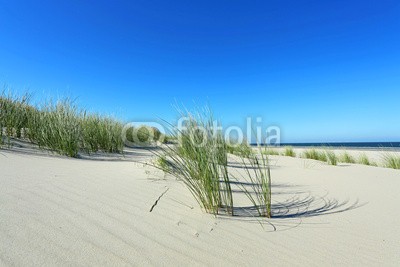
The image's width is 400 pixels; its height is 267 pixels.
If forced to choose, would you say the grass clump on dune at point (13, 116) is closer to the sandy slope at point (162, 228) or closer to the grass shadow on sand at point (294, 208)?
the sandy slope at point (162, 228)

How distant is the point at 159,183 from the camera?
277 cm

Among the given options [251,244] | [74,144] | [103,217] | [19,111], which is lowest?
[251,244]

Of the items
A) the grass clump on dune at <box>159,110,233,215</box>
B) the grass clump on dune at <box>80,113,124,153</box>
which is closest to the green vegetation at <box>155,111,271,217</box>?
the grass clump on dune at <box>159,110,233,215</box>

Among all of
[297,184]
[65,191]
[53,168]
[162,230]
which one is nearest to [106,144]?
[53,168]

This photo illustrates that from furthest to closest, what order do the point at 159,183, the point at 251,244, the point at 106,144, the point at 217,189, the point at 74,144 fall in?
1. the point at 106,144
2. the point at 74,144
3. the point at 159,183
4. the point at 217,189
5. the point at 251,244

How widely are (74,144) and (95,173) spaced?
1.58 meters

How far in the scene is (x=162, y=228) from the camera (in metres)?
1.65

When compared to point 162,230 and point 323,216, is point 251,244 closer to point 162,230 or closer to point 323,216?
point 162,230

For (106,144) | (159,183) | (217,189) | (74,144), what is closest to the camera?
(217,189)

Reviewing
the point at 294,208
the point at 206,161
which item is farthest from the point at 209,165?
the point at 294,208

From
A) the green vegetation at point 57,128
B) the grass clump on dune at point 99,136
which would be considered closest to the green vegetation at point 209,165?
the green vegetation at point 57,128

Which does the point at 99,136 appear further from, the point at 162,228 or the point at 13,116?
the point at 162,228

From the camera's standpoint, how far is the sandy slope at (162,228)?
4.34 ft

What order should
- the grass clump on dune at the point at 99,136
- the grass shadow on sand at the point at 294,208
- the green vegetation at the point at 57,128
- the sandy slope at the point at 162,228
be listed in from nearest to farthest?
the sandy slope at the point at 162,228, the grass shadow on sand at the point at 294,208, the green vegetation at the point at 57,128, the grass clump on dune at the point at 99,136
